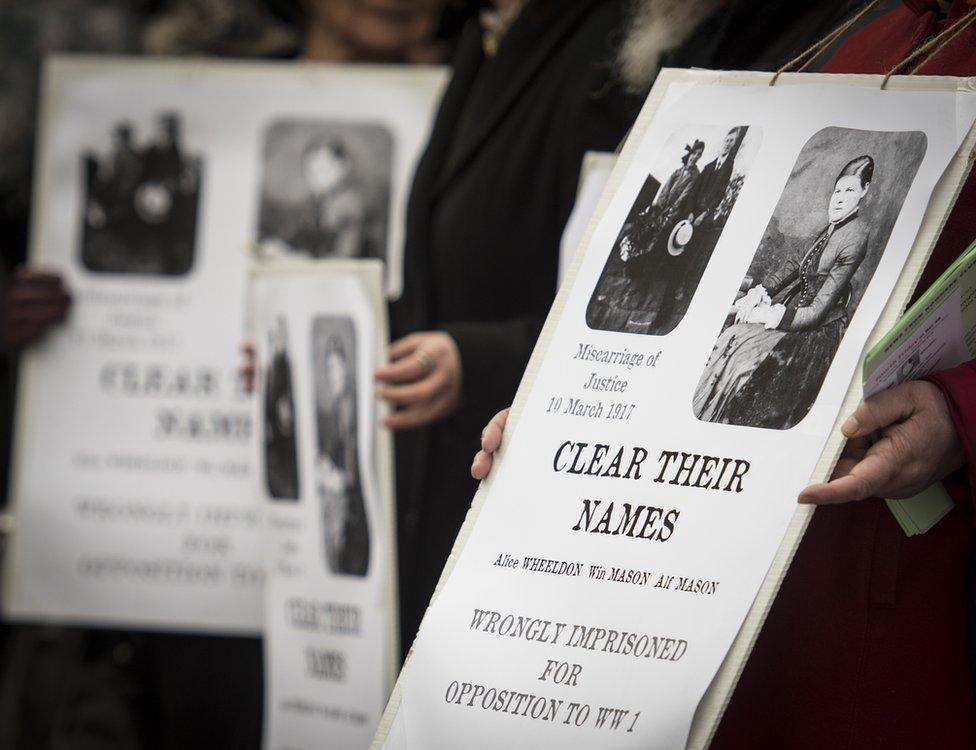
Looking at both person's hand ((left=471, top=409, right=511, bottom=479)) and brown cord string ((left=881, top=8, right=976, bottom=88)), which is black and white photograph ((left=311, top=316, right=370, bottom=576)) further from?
brown cord string ((left=881, top=8, right=976, bottom=88))

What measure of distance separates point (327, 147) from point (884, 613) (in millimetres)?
1298

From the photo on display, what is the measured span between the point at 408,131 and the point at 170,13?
27.2 inches

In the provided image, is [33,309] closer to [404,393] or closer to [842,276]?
[404,393]

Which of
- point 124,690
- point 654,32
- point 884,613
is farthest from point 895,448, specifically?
point 124,690

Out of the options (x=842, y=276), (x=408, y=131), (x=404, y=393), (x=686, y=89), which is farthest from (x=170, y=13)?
(x=842, y=276)

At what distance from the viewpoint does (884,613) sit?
0.78 metres

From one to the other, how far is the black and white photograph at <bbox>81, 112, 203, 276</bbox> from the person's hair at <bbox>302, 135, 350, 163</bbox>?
177 mm

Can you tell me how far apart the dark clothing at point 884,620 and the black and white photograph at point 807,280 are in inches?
3.1

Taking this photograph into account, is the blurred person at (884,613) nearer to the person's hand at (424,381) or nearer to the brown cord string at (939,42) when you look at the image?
the brown cord string at (939,42)

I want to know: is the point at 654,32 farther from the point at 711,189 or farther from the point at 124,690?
the point at 124,690

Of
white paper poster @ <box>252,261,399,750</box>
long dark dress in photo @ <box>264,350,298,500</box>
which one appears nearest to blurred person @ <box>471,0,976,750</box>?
white paper poster @ <box>252,261,399,750</box>

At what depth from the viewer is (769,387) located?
693mm

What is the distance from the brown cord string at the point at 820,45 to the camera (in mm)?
782

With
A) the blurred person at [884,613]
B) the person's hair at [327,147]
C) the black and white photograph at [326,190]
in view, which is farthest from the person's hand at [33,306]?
the blurred person at [884,613]
